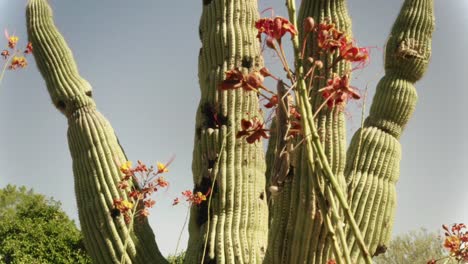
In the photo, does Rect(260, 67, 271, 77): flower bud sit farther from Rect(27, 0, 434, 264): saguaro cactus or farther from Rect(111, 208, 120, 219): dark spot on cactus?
Rect(111, 208, 120, 219): dark spot on cactus

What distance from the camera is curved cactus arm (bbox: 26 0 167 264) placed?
3.05 m

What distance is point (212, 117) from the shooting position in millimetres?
2963

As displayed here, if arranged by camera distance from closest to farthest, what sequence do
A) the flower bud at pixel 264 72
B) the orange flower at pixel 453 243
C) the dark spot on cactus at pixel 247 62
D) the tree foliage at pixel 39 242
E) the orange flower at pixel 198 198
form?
the flower bud at pixel 264 72, the orange flower at pixel 453 243, the orange flower at pixel 198 198, the dark spot on cactus at pixel 247 62, the tree foliage at pixel 39 242

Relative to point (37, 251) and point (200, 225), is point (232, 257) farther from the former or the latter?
point (37, 251)

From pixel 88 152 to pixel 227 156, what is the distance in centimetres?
85

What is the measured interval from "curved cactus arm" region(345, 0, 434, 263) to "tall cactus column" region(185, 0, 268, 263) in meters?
0.48

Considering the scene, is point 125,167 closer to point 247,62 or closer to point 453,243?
point 247,62

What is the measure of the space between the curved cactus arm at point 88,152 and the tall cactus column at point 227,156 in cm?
33

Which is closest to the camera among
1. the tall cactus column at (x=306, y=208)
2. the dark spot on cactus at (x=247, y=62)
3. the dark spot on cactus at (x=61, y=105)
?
the tall cactus column at (x=306, y=208)

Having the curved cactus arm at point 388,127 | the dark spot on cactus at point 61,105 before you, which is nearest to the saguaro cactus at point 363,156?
the curved cactus arm at point 388,127

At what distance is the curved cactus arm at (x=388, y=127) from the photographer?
9.41 ft

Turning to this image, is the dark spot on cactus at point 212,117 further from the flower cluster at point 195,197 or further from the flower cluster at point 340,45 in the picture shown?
the flower cluster at point 340,45

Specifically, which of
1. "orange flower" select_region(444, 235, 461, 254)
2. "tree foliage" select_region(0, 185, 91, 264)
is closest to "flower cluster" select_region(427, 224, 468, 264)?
"orange flower" select_region(444, 235, 461, 254)

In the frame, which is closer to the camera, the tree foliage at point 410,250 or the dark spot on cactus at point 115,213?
the dark spot on cactus at point 115,213
